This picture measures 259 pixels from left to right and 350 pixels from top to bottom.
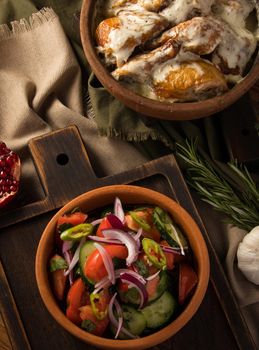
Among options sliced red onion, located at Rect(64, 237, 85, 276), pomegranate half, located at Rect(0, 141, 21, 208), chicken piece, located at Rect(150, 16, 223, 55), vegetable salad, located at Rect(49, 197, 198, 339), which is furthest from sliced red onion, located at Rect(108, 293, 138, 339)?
chicken piece, located at Rect(150, 16, 223, 55)

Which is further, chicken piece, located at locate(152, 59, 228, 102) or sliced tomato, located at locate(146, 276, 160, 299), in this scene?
chicken piece, located at locate(152, 59, 228, 102)

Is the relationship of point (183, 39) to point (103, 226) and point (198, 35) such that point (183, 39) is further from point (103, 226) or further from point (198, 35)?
point (103, 226)

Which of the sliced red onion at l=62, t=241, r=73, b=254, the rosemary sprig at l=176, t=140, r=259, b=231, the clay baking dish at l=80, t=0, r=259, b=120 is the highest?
the clay baking dish at l=80, t=0, r=259, b=120

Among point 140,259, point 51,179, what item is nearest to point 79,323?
point 140,259

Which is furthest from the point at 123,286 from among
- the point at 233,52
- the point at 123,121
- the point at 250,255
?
the point at 233,52

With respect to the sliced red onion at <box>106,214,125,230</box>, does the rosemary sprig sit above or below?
below

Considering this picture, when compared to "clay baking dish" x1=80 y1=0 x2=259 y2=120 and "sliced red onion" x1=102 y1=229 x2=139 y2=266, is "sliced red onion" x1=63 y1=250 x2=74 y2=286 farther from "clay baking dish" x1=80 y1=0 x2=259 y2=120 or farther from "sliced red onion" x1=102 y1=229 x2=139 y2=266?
"clay baking dish" x1=80 y1=0 x2=259 y2=120

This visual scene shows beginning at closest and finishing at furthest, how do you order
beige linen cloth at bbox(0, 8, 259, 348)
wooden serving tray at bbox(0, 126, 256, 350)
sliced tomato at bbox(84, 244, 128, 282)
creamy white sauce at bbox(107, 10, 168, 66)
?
sliced tomato at bbox(84, 244, 128, 282) → wooden serving tray at bbox(0, 126, 256, 350) → creamy white sauce at bbox(107, 10, 168, 66) → beige linen cloth at bbox(0, 8, 259, 348)
